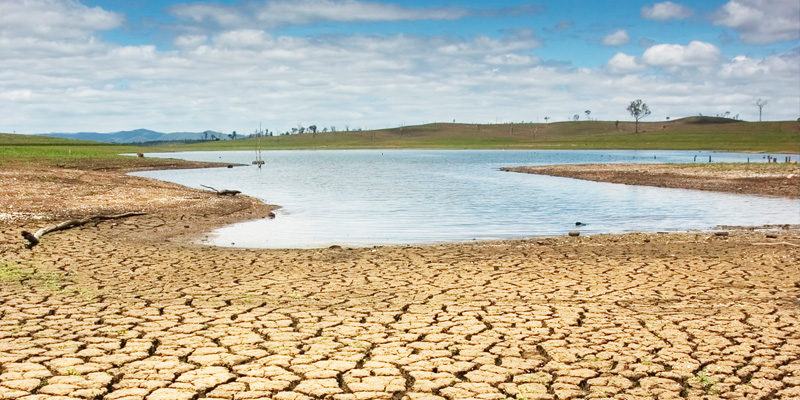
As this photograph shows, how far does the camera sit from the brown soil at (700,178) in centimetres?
3838

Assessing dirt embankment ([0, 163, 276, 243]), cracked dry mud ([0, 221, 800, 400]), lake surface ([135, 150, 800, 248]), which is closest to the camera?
cracked dry mud ([0, 221, 800, 400])

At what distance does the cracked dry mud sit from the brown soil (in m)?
26.1

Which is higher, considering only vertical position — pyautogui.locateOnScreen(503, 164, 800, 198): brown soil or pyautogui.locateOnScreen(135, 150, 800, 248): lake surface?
pyautogui.locateOnScreen(503, 164, 800, 198): brown soil

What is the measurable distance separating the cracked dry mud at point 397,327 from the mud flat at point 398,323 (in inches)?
1.3

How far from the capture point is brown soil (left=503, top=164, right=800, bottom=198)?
38.4 meters

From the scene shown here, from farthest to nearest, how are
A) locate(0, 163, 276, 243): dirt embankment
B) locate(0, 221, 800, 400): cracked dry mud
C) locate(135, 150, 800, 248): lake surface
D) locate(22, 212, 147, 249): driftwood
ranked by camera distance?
locate(135, 150, 800, 248): lake surface
locate(0, 163, 276, 243): dirt embankment
locate(22, 212, 147, 249): driftwood
locate(0, 221, 800, 400): cracked dry mud

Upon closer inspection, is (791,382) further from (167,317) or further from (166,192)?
(166,192)

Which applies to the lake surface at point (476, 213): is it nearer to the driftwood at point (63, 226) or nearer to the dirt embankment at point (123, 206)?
the dirt embankment at point (123, 206)

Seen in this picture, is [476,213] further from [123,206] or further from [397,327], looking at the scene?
[397,327]

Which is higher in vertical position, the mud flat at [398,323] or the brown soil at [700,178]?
the brown soil at [700,178]

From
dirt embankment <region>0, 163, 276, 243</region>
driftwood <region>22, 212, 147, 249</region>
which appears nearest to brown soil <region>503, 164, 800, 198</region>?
Answer: dirt embankment <region>0, 163, 276, 243</region>

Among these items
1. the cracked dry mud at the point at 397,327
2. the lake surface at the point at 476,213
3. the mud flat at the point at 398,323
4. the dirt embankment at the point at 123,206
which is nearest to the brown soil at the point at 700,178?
the lake surface at the point at 476,213

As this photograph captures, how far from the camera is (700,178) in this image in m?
46.4

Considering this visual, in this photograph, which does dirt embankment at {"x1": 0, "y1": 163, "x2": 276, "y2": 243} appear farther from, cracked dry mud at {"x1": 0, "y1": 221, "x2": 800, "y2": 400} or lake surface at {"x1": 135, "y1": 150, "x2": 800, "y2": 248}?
cracked dry mud at {"x1": 0, "y1": 221, "x2": 800, "y2": 400}
